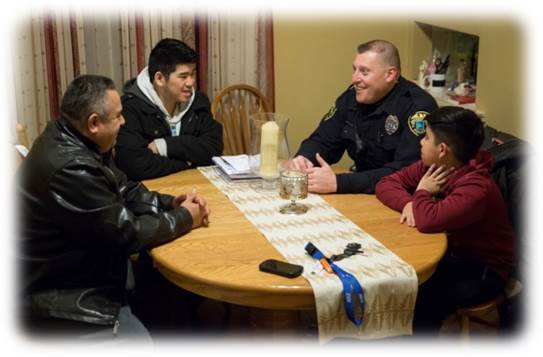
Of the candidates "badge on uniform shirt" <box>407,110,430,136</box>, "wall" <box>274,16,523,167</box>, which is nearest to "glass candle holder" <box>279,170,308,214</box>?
"badge on uniform shirt" <box>407,110,430,136</box>

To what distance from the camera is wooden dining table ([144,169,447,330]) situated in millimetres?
1824

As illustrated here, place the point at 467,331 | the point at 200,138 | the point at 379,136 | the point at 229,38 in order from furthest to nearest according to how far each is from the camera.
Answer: the point at 229,38 < the point at 200,138 < the point at 379,136 < the point at 467,331

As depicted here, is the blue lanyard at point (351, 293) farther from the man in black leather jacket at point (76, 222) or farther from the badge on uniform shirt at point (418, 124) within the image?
the badge on uniform shirt at point (418, 124)

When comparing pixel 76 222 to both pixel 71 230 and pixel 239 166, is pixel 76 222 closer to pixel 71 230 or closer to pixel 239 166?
pixel 71 230

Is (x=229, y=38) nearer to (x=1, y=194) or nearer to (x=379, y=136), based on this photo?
(x=379, y=136)

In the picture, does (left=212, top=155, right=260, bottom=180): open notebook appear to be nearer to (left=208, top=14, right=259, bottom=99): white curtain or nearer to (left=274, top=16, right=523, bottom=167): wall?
(left=208, top=14, right=259, bottom=99): white curtain

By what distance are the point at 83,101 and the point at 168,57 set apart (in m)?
0.94

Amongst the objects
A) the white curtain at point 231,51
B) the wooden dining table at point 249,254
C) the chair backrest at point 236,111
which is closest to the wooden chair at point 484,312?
the wooden dining table at point 249,254

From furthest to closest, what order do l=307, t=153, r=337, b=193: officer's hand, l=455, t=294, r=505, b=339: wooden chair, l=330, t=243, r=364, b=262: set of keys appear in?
l=307, t=153, r=337, b=193: officer's hand < l=455, t=294, r=505, b=339: wooden chair < l=330, t=243, r=364, b=262: set of keys

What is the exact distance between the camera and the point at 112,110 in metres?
2.02

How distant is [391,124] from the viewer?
2.69 meters

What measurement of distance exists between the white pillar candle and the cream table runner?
251 mm

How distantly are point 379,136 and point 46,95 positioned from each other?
175cm

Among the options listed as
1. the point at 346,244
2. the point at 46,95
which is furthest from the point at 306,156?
the point at 46,95
